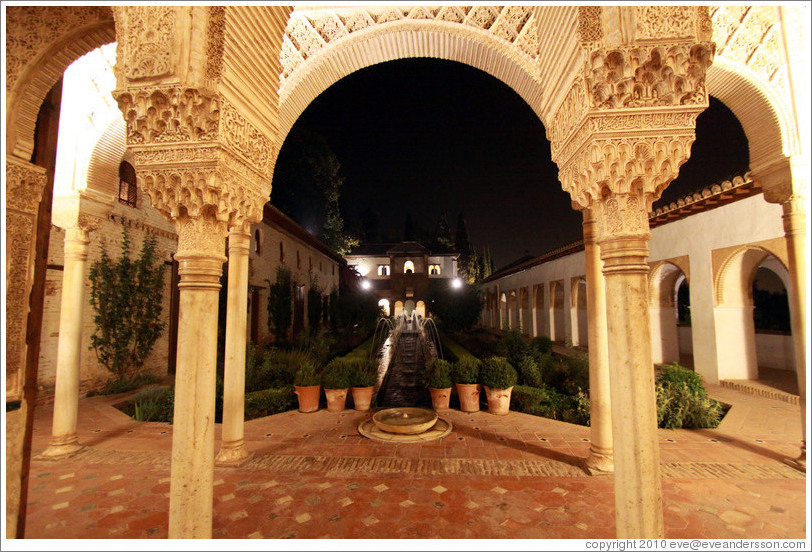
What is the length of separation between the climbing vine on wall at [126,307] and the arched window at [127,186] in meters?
0.76

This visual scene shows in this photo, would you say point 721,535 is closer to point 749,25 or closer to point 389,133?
point 749,25

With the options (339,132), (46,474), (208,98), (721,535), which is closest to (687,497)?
(721,535)

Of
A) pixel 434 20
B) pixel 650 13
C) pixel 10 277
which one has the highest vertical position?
pixel 434 20

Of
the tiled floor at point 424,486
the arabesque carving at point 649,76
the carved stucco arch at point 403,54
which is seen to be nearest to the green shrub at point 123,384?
the tiled floor at point 424,486

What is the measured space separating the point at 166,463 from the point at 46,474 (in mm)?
1294

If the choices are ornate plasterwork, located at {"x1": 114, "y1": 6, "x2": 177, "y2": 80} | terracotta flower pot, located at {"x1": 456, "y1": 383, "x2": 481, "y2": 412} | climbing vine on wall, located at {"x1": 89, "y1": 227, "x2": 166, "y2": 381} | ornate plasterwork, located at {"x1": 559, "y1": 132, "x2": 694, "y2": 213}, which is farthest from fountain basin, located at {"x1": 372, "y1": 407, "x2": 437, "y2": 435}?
climbing vine on wall, located at {"x1": 89, "y1": 227, "x2": 166, "y2": 381}

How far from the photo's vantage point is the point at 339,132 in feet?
90.3

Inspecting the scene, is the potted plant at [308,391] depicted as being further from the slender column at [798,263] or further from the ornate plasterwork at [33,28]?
the slender column at [798,263]

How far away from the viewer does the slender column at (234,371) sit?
16.7 feet

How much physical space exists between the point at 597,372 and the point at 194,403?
14.8 feet

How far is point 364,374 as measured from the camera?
307 inches

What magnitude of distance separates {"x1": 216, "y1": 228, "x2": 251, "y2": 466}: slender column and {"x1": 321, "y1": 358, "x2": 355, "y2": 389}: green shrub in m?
2.35

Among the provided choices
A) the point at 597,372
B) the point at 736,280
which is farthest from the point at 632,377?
the point at 736,280

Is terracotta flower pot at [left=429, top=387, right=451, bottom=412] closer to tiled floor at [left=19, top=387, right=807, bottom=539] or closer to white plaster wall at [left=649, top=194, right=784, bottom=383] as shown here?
tiled floor at [left=19, top=387, right=807, bottom=539]
